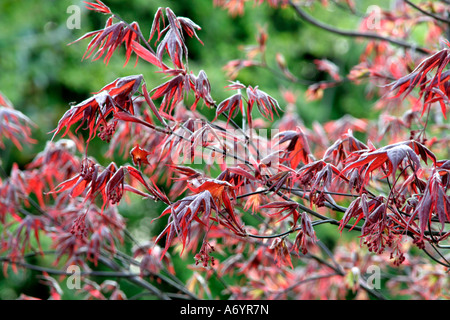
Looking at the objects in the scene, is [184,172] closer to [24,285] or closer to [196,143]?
[196,143]

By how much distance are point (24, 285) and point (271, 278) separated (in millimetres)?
3109

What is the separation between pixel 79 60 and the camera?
4375 millimetres

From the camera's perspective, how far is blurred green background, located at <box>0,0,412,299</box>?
4.06 metres

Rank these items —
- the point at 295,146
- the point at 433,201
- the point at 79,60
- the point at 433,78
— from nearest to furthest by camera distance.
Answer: the point at 433,201, the point at 433,78, the point at 295,146, the point at 79,60

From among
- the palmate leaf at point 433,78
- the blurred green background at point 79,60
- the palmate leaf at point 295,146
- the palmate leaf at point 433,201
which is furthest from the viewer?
the blurred green background at point 79,60

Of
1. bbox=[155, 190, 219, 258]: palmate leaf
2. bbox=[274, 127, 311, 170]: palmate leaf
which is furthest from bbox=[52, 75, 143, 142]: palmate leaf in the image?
bbox=[274, 127, 311, 170]: palmate leaf

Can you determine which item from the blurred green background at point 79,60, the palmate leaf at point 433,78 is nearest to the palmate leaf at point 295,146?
the palmate leaf at point 433,78

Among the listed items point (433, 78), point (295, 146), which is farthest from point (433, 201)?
point (295, 146)

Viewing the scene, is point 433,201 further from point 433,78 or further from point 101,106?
point 101,106

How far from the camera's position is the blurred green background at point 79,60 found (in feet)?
13.3

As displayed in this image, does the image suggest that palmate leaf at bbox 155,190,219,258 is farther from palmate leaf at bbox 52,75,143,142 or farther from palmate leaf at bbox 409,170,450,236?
palmate leaf at bbox 409,170,450,236

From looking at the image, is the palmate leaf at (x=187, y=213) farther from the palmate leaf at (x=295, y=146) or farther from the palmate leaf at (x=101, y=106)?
the palmate leaf at (x=295, y=146)

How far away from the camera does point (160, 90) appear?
103 cm
